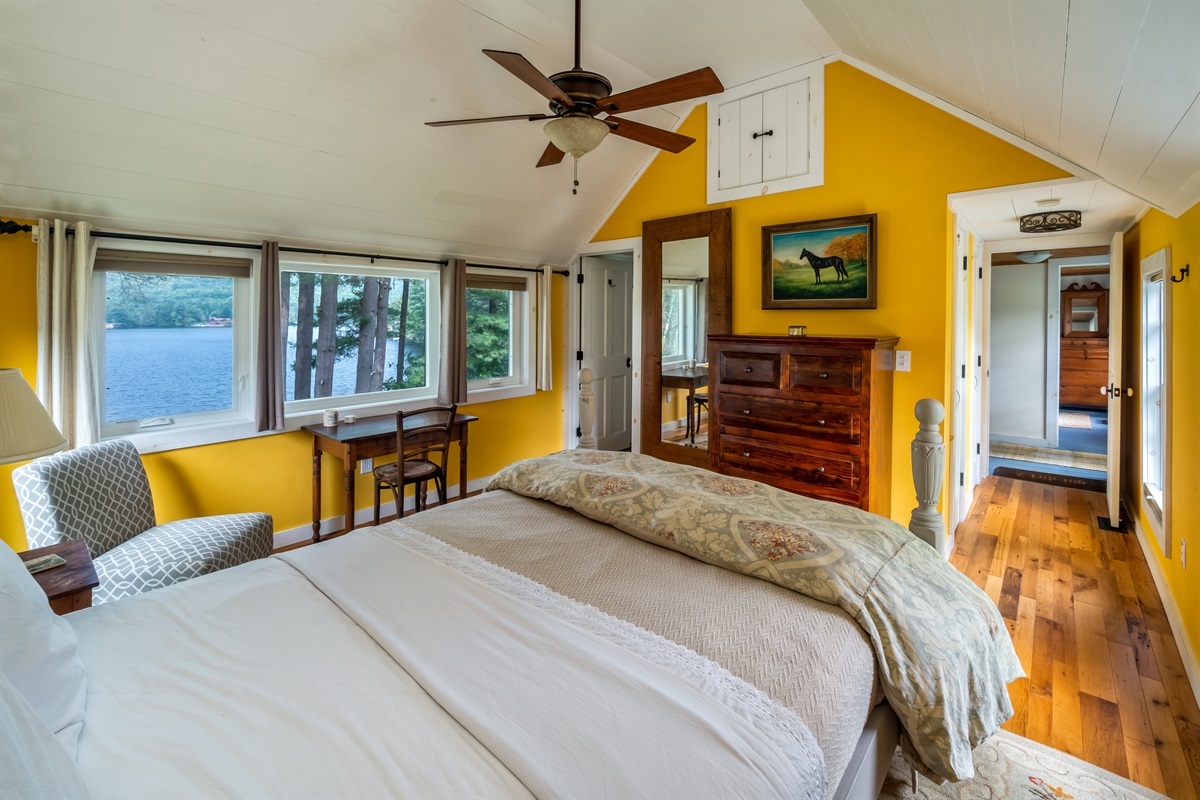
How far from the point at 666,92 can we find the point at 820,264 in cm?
178

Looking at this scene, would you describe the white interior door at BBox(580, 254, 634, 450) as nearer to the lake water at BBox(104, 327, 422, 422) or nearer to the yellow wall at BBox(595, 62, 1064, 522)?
the yellow wall at BBox(595, 62, 1064, 522)

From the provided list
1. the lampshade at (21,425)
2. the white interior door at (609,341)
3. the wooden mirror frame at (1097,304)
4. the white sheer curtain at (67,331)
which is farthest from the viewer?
the wooden mirror frame at (1097,304)

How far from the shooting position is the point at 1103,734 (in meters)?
1.93

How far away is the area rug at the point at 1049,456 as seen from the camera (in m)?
5.37

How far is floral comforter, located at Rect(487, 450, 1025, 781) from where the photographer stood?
131 cm

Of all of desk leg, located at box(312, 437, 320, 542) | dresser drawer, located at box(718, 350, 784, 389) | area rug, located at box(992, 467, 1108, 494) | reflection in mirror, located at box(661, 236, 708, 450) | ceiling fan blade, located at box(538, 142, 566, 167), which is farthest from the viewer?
area rug, located at box(992, 467, 1108, 494)

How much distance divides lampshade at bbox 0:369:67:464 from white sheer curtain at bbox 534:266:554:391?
3.63 meters

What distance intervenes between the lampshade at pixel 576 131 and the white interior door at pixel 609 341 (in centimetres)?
284

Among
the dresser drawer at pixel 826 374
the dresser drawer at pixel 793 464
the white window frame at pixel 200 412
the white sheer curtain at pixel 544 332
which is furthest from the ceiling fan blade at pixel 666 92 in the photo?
the white sheer curtain at pixel 544 332

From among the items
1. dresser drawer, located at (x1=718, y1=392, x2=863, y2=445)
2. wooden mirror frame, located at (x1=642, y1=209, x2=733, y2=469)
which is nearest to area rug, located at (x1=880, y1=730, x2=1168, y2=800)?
dresser drawer, located at (x1=718, y1=392, x2=863, y2=445)

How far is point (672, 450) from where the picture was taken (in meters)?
4.30

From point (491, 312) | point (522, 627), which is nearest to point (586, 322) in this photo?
point (491, 312)

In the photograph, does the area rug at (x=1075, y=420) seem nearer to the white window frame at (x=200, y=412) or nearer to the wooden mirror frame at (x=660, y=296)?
the wooden mirror frame at (x=660, y=296)

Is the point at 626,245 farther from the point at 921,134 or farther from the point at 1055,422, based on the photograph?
the point at 1055,422
